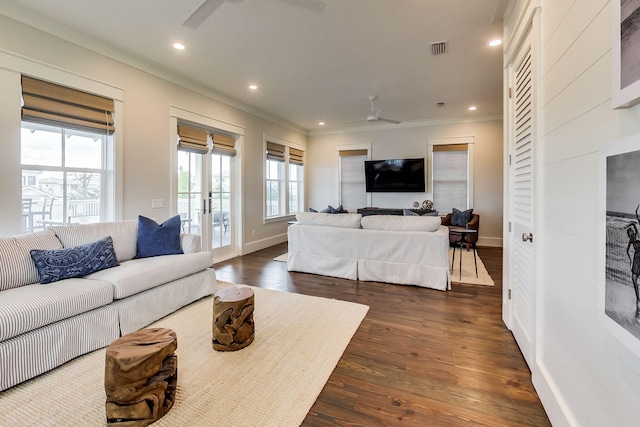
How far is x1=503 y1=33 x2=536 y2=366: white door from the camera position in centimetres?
188

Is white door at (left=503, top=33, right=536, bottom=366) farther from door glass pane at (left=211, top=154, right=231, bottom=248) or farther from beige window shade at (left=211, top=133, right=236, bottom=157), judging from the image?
door glass pane at (left=211, top=154, right=231, bottom=248)

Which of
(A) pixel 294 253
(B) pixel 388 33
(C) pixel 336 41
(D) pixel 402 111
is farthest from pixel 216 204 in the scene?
(D) pixel 402 111

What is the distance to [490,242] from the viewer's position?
635cm

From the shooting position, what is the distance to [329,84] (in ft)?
14.8

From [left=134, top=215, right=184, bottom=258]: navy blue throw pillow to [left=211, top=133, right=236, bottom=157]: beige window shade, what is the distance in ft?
7.03

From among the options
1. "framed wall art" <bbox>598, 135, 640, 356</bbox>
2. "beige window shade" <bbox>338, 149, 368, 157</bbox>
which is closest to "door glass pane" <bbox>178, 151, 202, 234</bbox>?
"beige window shade" <bbox>338, 149, 368, 157</bbox>

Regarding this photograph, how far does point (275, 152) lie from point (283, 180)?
30.1 inches

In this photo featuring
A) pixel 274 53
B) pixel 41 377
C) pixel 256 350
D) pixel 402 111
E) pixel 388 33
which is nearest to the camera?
pixel 41 377

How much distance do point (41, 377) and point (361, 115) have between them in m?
6.09

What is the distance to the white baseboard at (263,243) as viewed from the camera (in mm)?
5660

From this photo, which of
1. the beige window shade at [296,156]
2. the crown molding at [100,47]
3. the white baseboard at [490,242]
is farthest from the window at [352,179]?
the crown molding at [100,47]

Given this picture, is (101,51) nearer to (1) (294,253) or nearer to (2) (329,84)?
(2) (329,84)

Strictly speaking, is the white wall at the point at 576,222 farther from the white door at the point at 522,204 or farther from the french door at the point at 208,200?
the french door at the point at 208,200

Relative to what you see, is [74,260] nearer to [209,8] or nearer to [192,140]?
[209,8]
